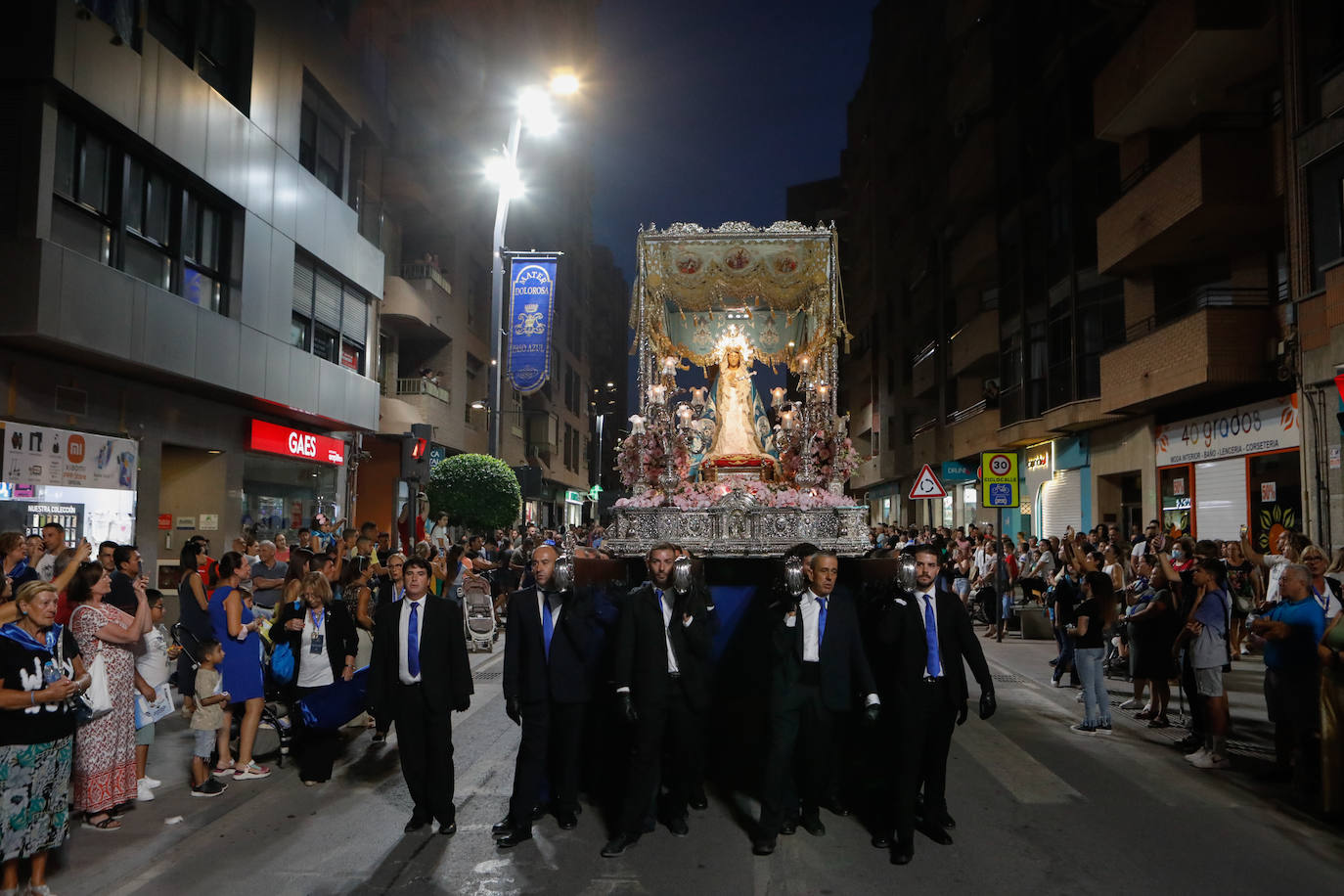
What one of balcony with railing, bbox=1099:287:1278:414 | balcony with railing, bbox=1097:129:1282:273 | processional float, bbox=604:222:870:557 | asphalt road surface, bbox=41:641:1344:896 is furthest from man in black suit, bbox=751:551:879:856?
balcony with railing, bbox=1097:129:1282:273

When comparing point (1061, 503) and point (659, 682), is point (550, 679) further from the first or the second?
point (1061, 503)

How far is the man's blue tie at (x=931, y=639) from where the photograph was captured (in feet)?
21.3

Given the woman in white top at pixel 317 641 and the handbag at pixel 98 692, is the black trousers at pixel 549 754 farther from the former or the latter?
the handbag at pixel 98 692

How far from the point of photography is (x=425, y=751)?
21.2 feet

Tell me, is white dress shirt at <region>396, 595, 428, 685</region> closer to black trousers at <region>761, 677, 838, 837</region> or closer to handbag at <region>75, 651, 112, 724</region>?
handbag at <region>75, 651, 112, 724</region>

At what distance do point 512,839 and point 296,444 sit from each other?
17.0m

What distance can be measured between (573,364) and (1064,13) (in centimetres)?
3855

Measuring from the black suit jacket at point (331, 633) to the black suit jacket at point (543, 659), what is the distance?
2.41 m

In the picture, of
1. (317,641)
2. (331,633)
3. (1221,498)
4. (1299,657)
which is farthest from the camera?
(1221,498)

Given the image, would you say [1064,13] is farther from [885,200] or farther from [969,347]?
[885,200]

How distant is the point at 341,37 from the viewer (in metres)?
22.7

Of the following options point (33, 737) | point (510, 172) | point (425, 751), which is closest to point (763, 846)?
point (425, 751)

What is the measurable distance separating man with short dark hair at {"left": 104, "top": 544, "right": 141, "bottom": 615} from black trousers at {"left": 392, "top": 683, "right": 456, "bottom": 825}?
110 inches

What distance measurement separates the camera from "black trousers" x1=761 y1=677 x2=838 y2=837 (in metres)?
6.14
